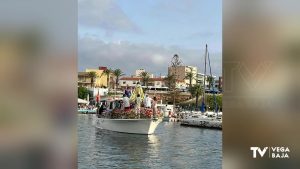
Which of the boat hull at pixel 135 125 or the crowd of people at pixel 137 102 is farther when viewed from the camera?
the boat hull at pixel 135 125

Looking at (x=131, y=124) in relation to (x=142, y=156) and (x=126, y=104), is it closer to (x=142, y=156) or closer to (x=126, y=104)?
(x=126, y=104)

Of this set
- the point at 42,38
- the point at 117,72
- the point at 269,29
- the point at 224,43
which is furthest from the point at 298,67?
the point at 117,72

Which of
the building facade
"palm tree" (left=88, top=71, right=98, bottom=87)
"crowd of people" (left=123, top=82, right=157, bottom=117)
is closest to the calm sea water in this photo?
"crowd of people" (left=123, top=82, right=157, bottom=117)

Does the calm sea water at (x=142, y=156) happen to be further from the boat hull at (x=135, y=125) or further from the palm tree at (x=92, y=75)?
the palm tree at (x=92, y=75)

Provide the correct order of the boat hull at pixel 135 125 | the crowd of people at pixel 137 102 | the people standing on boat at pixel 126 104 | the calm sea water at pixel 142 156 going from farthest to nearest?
the boat hull at pixel 135 125 → the crowd of people at pixel 137 102 → the people standing on boat at pixel 126 104 → the calm sea water at pixel 142 156

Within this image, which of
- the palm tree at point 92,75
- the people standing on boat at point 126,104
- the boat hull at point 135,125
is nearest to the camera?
the people standing on boat at point 126,104

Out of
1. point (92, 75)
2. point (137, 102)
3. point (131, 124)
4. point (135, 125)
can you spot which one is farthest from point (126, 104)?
point (92, 75)

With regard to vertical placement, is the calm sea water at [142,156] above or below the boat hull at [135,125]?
below

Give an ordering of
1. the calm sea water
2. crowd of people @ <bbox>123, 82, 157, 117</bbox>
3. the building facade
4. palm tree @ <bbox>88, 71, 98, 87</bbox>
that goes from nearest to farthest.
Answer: the calm sea water → crowd of people @ <bbox>123, 82, 157, 117</bbox> → palm tree @ <bbox>88, 71, 98, 87</bbox> → the building facade

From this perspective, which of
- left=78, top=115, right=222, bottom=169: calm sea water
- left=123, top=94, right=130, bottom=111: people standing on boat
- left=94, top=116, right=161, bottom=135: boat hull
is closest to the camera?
left=78, top=115, right=222, bottom=169: calm sea water

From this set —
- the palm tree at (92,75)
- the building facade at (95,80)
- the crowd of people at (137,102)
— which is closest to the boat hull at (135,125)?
the crowd of people at (137,102)

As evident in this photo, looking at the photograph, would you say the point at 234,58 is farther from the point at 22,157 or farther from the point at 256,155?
the point at 22,157

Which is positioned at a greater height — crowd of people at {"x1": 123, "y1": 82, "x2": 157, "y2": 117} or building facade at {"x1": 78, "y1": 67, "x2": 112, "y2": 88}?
building facade at {"x1": 78, "y1": 67, "x2": 112, "y2": 88}

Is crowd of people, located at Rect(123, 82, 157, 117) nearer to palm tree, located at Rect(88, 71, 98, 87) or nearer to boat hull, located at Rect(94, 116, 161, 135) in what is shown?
boat hull, located at Rect(94, 116, 161, 135)
